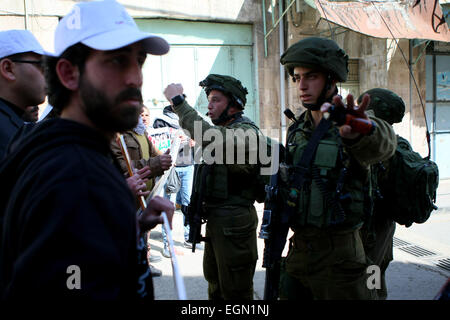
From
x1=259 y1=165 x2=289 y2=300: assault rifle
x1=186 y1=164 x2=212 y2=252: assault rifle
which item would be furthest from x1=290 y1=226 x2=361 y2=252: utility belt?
x1=186 y1=164 x2=212 y2=252: assault rifle

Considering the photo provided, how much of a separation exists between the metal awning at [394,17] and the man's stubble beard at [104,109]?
5736mm

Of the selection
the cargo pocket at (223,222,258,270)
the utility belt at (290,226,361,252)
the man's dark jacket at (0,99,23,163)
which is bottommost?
the cargo pocket at (223,222,258,270)

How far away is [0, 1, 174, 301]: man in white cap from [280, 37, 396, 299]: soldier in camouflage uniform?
1173 mm

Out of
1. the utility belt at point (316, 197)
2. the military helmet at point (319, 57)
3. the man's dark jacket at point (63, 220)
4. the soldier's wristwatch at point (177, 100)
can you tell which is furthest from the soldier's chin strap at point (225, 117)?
→ the man's dark jacket at point (63, 220)

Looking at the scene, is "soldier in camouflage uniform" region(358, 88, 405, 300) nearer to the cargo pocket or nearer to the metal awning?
the cargo pocket

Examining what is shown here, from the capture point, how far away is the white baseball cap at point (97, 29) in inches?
41.7

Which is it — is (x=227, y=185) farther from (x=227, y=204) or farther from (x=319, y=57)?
(x=319, y=57)

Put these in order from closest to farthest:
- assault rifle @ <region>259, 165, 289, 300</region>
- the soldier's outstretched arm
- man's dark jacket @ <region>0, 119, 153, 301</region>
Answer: man's dark jacket @ <region>0, 119, 153, 301</region>, the soldier's outstretched arm, assault rifle @ <region>259, 165, 289, 300</region>

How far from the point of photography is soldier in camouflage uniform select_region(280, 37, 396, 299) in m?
2.01

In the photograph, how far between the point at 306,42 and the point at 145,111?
111 inches

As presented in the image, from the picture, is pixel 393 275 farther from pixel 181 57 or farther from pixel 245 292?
pixel 181 57

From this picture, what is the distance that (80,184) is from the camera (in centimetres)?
85

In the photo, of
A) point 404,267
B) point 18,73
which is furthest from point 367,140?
point 404,267
